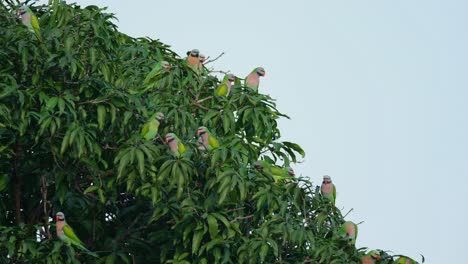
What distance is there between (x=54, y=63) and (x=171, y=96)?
3.72 ft

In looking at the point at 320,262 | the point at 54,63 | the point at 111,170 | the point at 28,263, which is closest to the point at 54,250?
the point at 28,263

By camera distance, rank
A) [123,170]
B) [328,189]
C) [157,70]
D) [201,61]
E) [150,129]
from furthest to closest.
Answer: [201,61] → [328,189] → [157,70] → [150,129] → [123,170]

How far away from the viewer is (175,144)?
807 cm

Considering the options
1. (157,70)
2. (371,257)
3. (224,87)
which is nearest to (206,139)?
(224,87)

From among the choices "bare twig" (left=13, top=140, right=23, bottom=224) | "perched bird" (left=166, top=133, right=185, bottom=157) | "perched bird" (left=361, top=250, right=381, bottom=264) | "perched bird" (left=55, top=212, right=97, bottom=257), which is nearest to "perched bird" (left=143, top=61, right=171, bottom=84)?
"perched bird" (left=166, top=133, right=185, bottom=157)

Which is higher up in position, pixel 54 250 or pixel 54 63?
pixel 54 63

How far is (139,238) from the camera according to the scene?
8.73m

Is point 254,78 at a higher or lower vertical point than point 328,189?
higher

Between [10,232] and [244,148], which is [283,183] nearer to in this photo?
[244,148]

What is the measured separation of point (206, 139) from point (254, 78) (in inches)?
72.0

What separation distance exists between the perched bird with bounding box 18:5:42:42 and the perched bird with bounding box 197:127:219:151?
1423mm

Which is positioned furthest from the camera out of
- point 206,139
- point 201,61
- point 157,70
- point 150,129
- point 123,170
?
point 201,61

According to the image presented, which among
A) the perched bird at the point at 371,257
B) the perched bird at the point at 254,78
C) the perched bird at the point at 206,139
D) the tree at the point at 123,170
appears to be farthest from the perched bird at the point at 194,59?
the perched bird at the point at 371,257

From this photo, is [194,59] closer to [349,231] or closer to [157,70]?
[157,70]
